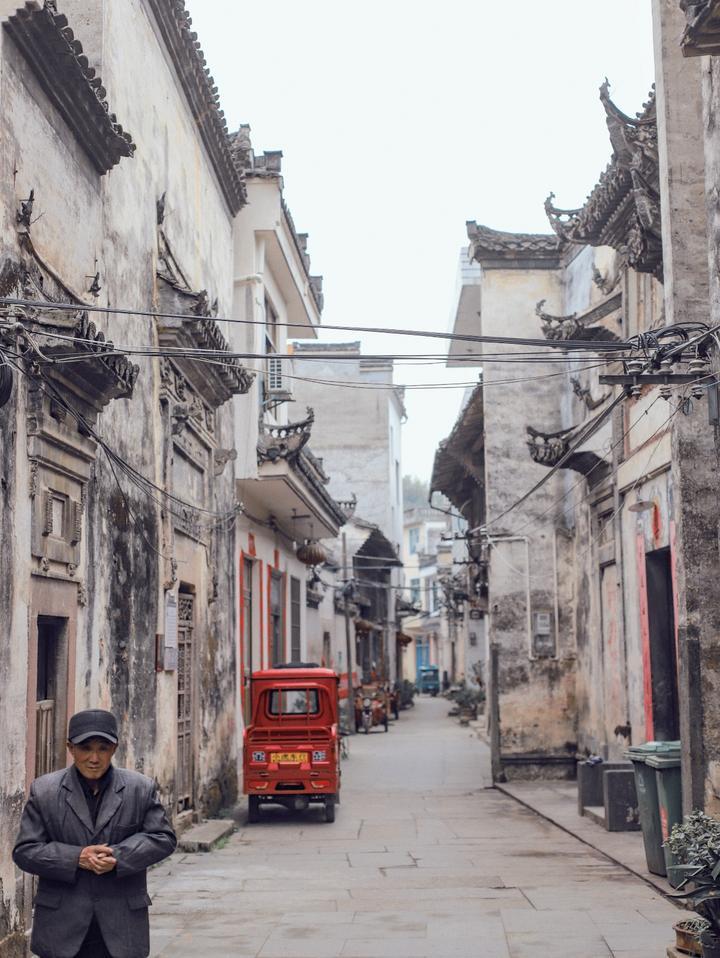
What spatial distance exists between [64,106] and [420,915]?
21.7 feet

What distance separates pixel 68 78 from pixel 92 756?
5656mm

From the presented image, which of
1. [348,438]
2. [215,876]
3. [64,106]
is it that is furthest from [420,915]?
[348,438]

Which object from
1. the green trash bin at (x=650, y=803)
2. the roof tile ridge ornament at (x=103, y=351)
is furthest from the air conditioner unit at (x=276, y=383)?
the green trash bin at (x=650, y=803)

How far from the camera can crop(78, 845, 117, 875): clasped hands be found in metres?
4.65

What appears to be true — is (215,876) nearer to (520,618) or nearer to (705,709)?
(705,709)

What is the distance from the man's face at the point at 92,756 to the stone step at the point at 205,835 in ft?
26.8

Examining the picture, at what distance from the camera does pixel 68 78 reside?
8.78 meters

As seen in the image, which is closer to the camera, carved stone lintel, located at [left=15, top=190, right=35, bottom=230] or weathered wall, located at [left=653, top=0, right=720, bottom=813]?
carved stone lintel, located at [left=15, top=190, right=35, bottom=230]

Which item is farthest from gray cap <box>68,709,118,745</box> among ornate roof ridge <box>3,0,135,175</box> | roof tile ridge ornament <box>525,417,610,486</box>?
roof tile ridge ornament <box>525,417,610,486</box>

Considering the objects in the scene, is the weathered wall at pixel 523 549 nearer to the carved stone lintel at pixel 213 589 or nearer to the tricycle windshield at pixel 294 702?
the tricycle windshield at pixel 294 702

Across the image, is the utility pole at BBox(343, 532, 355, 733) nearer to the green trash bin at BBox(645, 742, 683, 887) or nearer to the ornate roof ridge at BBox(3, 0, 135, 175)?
the green trash bin at BBox(645, 742, 683, 887)

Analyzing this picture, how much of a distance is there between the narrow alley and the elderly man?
142 inches

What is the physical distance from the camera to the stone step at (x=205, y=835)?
12.7 metres

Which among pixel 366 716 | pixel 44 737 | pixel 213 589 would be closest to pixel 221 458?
pixel 213 589
